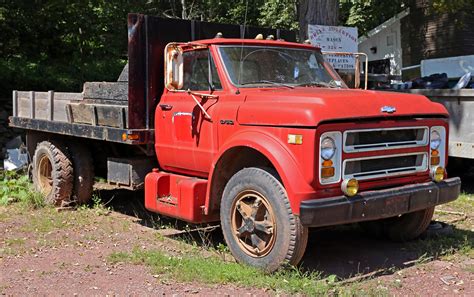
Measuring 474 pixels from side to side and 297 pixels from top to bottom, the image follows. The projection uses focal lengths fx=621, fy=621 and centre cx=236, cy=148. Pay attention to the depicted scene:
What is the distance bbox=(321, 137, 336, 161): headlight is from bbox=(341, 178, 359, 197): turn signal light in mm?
257

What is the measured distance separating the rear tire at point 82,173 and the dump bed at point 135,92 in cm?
40

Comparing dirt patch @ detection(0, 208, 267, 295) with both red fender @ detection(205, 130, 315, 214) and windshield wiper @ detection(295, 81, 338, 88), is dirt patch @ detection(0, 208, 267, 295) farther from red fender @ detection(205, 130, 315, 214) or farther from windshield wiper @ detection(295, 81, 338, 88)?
windshield wiper @ detection(295, 81, 338, 88)

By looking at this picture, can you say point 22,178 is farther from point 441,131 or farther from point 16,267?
point 441,131

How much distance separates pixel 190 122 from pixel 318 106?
5.88 feet

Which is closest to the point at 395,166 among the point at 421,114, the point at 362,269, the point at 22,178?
the point at 421,114

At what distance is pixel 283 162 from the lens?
17.1ft

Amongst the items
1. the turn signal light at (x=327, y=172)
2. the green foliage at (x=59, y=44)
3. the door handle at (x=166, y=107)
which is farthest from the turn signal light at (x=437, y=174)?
the green foliage at (x=59, y=44)

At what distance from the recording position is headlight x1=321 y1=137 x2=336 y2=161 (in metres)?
5.11

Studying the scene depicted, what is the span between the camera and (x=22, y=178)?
10164mm

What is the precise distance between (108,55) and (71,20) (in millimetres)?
1482

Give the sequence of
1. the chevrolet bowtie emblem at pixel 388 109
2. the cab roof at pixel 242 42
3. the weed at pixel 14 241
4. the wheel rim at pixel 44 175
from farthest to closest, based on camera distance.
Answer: the wheel rim at pixel 44 175 < the weed at pixel 14 241 < the cab roof at pixel 242 42 < the chevrolet bowtie emblem at pixel 388 109

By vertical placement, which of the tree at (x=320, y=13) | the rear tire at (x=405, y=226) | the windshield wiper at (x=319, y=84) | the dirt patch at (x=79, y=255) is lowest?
the dirt patch at (x=79, y=255)

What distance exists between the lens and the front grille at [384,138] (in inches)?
208

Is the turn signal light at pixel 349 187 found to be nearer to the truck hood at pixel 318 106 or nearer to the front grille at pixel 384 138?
the front grille at pixel 384 138
